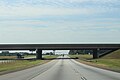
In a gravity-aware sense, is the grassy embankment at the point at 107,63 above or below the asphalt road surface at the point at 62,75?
above

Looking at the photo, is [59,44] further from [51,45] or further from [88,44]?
[88,44]

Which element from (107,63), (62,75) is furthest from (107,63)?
(62,75)

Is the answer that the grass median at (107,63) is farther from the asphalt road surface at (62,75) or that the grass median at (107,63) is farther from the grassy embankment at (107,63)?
the asphalt road surface at (62,75)

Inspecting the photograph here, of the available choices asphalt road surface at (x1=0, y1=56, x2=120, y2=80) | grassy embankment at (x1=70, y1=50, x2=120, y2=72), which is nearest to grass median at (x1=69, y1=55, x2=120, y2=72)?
grassy embankment at (x1=70, y1=50, x2=120, y2=72)

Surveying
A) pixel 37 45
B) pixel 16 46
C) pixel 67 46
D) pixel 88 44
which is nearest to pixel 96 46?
pixel 88 44

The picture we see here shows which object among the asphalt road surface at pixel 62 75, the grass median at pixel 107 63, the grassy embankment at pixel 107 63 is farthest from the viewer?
the grassy embankment at pixel 107 63

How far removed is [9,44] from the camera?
12950cm

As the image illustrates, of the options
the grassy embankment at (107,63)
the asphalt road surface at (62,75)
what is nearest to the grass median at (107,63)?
the grassy embankment at (107,63)

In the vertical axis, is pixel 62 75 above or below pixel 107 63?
below

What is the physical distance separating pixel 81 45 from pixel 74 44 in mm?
2863

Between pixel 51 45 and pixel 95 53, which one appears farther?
pixel 95 53

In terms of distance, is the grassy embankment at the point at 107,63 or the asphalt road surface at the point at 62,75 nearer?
the asphalt road surface at the point at 62,75

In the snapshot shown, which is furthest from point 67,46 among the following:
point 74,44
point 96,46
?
point 96,46

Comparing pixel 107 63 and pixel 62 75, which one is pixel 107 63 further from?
pixel 62 75
